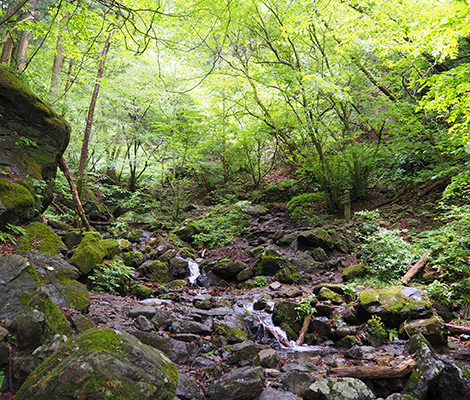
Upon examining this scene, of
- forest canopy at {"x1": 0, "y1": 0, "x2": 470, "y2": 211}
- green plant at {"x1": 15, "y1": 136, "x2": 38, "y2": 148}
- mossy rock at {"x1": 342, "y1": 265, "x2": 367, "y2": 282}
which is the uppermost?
forest canopy at {"x1": 0, "y1": 0, "x2": 470, "y2": 211}

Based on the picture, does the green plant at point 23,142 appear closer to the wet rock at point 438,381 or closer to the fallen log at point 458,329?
the wet rock at point 438,381

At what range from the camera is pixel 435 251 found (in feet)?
21.6

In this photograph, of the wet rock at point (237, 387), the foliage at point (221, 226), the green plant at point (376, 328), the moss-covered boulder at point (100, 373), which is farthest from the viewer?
the foliage at point (221, 226)

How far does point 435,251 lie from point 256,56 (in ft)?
33.6

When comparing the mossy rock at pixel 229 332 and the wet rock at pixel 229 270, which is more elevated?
the wet rock at pixel 229 270

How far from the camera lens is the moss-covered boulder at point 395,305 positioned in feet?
16.5

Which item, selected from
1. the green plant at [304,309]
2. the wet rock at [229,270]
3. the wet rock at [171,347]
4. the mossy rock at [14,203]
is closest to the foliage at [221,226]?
the wet rock at [229,270]

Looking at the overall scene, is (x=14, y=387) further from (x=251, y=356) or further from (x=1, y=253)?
(x=251, y=356)

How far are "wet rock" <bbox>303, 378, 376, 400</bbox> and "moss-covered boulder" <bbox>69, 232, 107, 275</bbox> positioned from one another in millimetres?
4922

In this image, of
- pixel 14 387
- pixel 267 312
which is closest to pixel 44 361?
pixel 14 387

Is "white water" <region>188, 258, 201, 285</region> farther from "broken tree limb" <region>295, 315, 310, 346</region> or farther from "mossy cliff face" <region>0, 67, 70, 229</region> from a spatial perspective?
"mossy cliff face" <region>0, 67, 70, 229</region>

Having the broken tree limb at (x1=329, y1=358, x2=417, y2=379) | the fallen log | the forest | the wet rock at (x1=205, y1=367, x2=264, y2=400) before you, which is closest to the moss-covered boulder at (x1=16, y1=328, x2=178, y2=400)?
the forest

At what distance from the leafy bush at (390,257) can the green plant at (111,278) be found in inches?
245

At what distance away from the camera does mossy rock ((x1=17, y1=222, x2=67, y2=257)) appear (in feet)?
15.5
